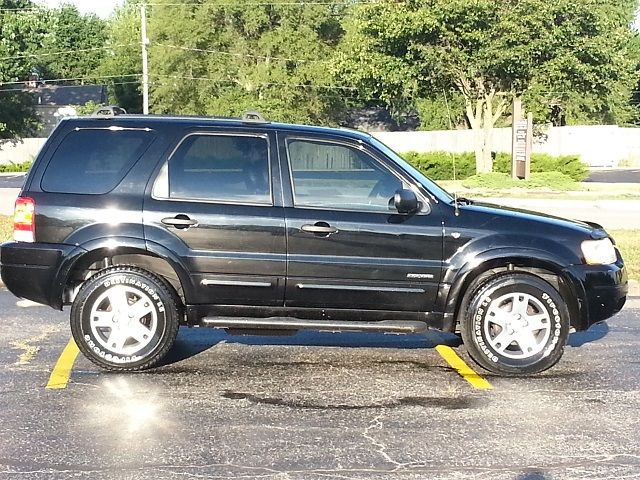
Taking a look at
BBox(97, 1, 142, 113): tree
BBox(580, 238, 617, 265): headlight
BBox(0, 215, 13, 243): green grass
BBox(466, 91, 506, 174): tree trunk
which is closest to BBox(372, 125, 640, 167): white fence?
BBox(466, 91, 506, 174): tree trunk

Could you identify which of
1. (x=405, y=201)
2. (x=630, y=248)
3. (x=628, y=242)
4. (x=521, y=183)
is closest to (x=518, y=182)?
(x=521, y=183)

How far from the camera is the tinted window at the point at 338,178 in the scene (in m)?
6.35

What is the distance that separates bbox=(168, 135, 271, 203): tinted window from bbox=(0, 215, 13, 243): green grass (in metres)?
7.75

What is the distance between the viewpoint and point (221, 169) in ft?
21.1

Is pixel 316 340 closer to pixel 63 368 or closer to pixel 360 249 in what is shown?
pixel 360 249

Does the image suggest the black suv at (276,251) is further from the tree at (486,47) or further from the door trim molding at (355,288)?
the tree at (486,47)

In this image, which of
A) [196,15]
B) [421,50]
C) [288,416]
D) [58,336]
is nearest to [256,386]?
[288,416]

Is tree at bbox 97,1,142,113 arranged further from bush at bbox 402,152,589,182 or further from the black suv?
the black suv

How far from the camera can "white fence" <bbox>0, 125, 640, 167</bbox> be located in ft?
153

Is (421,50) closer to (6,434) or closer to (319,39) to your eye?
(319,39)

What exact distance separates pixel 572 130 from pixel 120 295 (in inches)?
1803

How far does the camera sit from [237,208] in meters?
6.31

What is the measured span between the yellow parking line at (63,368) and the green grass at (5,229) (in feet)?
22.1

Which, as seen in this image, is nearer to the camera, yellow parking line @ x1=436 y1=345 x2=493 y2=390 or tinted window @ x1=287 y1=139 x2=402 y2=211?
yellow parking line @ x1=436 y1=345 x2=493 y2=390
